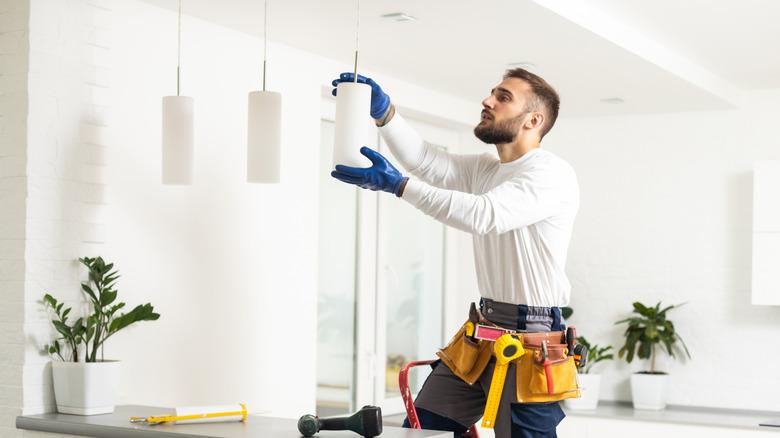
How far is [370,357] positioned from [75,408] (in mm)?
2304

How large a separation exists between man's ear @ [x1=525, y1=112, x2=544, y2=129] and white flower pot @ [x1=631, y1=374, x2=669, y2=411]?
296 centimetres

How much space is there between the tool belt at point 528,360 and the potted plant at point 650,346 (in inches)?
109

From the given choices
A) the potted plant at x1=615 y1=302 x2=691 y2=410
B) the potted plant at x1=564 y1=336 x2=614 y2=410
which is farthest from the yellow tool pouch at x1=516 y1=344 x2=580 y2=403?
the potted plant at x1=615 y1=302 x2=691 y2=410

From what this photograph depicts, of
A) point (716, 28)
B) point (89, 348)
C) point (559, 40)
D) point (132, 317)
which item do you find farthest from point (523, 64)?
point (89, 348)

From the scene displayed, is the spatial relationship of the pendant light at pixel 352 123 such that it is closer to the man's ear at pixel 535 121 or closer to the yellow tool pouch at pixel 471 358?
the man's ear at pixel 535 121

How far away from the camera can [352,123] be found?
292 cm

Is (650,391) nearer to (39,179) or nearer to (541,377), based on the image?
(541,377)

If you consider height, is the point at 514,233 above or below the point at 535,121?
below

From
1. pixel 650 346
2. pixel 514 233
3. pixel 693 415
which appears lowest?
pixel 693 415

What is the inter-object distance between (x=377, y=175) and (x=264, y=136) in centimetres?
77

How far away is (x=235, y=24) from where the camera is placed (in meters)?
4.14

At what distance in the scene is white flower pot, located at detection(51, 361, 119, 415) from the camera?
3285 mm

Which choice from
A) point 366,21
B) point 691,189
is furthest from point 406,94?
point 691,189

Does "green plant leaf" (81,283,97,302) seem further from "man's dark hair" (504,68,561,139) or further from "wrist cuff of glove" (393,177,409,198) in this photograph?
"man's dark hair" (504,68,561,139)
